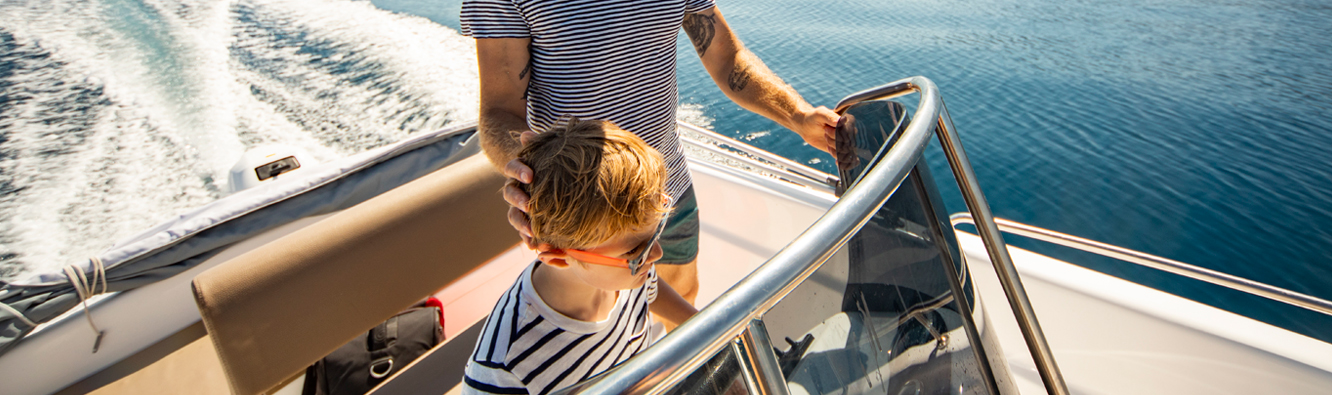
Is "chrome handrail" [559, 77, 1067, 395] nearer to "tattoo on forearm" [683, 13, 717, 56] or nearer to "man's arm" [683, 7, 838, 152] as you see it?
"man's arm" [683, 7, 838, 152]

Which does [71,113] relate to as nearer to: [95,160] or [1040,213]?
[95,160]

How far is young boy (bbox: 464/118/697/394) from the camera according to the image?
2.33ft

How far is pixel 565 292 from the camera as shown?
2.62 feet

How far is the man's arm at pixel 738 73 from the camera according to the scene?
1.17 metres

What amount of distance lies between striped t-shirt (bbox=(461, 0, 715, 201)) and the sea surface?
3.16 metres

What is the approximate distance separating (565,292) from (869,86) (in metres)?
4.94

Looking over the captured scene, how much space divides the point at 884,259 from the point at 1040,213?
12.7ft

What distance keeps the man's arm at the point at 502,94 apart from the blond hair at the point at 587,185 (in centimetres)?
22

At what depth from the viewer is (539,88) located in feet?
3.47

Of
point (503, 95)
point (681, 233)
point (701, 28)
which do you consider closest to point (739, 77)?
point (701, 28)

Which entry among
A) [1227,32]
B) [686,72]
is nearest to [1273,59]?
[1227,32]

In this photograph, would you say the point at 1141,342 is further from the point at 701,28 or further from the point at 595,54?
the point at 595,54

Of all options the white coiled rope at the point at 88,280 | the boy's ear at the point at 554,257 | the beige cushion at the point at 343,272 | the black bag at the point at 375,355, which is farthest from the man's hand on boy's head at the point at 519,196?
the white coiled rope at the point at 88,280

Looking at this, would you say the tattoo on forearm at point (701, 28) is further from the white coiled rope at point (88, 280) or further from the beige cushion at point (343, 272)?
the white coiled rope at point (88, 280)
